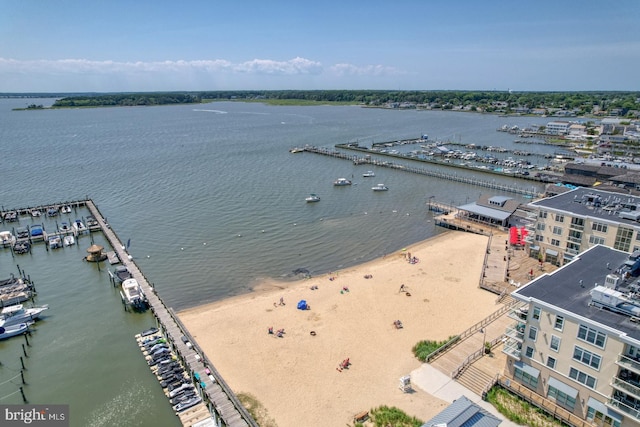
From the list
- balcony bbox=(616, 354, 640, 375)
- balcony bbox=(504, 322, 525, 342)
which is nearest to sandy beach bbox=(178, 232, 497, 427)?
balcony bbox=(504, 322, 525, 342)

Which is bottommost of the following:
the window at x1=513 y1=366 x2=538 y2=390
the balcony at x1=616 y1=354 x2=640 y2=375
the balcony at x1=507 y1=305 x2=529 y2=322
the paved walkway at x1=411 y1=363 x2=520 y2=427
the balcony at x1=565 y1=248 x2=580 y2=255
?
the paved walkway at x1=411 y1=363 x2=520 y2=427

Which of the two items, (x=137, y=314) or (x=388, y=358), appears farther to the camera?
(x=137, y=314)

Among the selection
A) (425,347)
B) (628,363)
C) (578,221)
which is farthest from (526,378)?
(578,221)

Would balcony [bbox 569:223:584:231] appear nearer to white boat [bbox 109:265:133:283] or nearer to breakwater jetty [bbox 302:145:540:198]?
breakwater jetty [bbox 302:145:540:198]

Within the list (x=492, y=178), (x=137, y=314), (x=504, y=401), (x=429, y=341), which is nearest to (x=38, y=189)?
(x=137, y=314)

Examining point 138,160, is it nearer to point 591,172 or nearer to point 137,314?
point 137,314

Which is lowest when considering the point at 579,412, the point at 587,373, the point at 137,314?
the point at 137,314

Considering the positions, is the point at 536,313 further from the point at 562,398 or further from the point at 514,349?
the point at 562,398

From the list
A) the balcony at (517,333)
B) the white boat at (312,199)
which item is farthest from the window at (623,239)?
the white boat at (312,199)

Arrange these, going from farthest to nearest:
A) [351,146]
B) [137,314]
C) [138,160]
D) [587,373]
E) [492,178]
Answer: [351,146]
[138,160]
[492,178]
[137,314]
[587,373]
